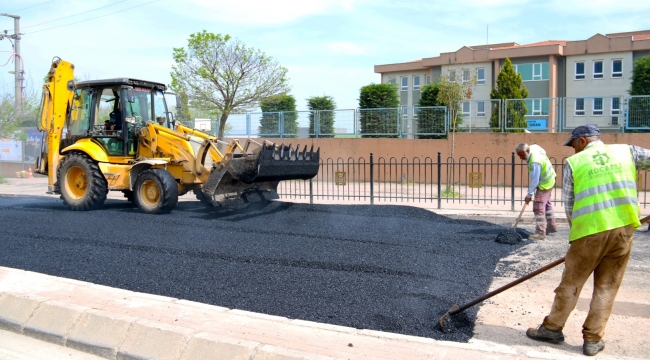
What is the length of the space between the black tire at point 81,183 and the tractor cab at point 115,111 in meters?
0.47

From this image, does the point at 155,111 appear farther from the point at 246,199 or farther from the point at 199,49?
the point at 199,49

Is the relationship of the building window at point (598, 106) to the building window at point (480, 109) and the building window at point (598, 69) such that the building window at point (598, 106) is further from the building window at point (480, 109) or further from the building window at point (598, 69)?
the building window at point (598, 69)

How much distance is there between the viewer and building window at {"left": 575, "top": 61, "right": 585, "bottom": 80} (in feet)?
113

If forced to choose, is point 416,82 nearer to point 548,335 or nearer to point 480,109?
point 480,109

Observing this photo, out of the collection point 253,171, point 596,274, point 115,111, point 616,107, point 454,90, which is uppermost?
point 454,90

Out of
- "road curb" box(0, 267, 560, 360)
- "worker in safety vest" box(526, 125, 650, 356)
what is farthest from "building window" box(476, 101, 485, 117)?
"road curb" box(0, 267, 560, 360)

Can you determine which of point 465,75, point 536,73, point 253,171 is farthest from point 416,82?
point 253,171

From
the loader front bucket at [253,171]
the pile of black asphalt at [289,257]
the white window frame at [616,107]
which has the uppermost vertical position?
the white window frame at [616,107]

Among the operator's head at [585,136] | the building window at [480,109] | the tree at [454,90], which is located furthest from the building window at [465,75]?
the operator's head at [585,136]

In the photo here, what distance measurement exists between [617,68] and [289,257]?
32.0 meters

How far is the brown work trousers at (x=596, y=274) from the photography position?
4312 millimetres

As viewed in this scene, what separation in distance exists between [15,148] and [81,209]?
60.3 feet

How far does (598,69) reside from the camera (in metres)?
33.9

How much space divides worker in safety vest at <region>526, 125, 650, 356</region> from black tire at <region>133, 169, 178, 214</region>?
7.44 m
